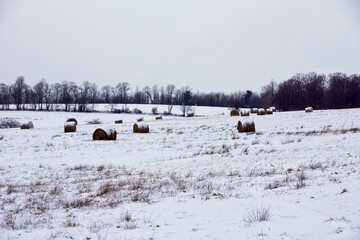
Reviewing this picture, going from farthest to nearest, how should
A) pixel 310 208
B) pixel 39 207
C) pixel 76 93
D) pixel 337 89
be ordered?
pixel 76 93 < pixel 337 89 < pixel 39 207 < pixel 310 208

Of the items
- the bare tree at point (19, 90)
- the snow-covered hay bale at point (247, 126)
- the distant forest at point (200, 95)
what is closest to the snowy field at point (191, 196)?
the snow-covered hay bale at point (247, 126)

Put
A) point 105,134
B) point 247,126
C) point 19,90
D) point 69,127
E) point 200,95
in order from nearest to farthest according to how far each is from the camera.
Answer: point 105,134 → point 247,126 → point 69,127 → point 19,90 → point 200,95

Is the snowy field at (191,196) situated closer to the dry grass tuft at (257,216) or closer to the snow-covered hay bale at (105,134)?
the dry grass tuft at (257,216)

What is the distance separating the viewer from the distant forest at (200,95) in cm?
8531

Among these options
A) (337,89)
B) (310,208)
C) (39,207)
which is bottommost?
(39,207)

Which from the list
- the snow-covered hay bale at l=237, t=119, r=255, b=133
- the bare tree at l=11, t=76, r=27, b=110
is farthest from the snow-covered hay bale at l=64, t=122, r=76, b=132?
the bare tree at l=11, t=76, r=27, b=110

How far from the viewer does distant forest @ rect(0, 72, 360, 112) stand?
8531cm

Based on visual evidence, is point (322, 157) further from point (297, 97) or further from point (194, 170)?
point (297, 97)

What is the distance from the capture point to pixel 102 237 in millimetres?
4129

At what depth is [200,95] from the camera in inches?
6004

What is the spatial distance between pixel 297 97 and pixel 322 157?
8435 centimetres

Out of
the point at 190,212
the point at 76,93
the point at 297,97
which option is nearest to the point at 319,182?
the point at 190,212

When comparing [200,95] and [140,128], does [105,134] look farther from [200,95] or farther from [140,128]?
[200,95]

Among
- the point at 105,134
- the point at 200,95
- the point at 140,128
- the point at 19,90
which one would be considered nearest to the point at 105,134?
the point at 105,134
